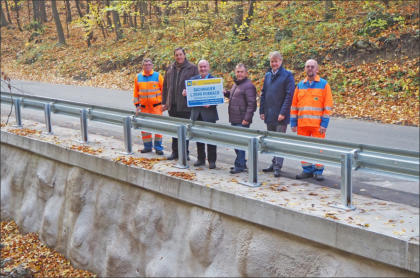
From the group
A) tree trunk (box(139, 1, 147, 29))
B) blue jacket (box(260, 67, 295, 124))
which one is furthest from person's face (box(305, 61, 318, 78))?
tree trunk (box(139, 1, 147, 29))

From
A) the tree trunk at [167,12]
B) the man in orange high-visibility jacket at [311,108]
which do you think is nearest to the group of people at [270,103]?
the man in orange high-visibility jacket at [311,108]

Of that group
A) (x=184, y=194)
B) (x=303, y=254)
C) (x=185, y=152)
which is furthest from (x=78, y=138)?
(x=303, y=254)

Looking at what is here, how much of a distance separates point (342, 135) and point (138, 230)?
5301 millimetres

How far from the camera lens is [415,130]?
424 inches

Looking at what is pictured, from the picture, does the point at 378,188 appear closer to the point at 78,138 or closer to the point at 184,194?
the point at 184,194

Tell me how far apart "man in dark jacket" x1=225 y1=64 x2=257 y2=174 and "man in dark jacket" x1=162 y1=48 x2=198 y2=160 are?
2.90 ft

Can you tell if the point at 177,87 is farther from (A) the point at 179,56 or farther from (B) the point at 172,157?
(B) the point at 172,157

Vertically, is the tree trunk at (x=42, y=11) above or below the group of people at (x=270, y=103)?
above

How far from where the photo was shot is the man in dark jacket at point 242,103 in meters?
7.07

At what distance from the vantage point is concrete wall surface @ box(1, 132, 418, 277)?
517 centimetres

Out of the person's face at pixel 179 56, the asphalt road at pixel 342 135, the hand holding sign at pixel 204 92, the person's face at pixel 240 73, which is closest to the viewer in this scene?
the asphalt road at pixel 342 135

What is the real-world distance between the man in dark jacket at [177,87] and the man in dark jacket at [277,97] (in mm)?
1300

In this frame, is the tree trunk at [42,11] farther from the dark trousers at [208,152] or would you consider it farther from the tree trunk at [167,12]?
the dark trousers at [208,152]

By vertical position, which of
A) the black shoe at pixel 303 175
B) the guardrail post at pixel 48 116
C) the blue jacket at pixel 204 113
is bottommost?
the black shoe at pixel 303 175
